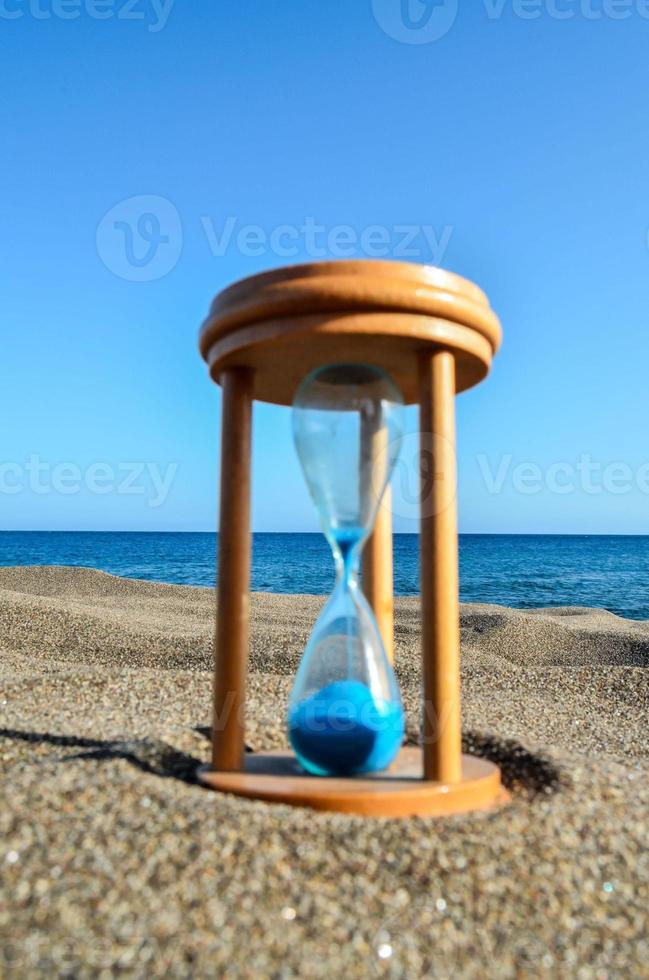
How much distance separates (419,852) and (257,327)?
134 cm

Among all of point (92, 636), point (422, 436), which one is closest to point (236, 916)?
point (422, 436)

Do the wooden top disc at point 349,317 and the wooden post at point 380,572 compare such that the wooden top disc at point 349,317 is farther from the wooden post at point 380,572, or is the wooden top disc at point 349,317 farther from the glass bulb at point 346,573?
the wooden post at point 380,572

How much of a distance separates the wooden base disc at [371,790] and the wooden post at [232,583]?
0.34 ft

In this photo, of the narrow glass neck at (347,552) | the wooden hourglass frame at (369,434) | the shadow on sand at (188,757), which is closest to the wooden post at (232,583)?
the wooden hourglass frame at (369,434)

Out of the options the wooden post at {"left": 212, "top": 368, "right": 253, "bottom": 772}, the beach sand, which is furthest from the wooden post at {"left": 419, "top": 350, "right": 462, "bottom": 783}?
the wooden post at {"left": 212, "top": 368, "right": 253, "bottom": 772}

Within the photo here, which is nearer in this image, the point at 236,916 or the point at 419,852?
the point at 236,916

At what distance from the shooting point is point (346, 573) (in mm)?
2260

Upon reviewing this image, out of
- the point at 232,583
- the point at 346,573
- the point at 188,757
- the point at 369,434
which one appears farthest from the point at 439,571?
the point at 188,757

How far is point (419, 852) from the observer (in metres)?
1.78

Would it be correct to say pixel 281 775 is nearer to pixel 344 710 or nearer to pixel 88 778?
pixel 344 710

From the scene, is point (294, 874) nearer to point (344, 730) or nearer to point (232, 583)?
point (344, 730)

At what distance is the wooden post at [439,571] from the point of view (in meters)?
2.18

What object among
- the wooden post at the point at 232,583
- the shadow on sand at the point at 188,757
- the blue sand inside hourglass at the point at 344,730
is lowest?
the shadow on sand at the point at 188,757

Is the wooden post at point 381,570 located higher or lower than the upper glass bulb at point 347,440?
lower
